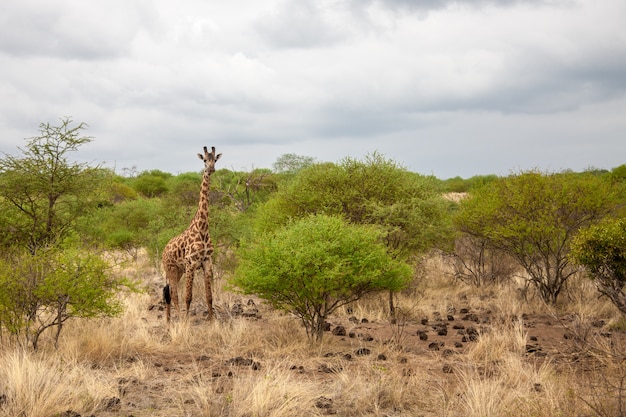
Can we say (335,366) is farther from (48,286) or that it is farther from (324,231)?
(48,286)

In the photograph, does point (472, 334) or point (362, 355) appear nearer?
point (362, 355)

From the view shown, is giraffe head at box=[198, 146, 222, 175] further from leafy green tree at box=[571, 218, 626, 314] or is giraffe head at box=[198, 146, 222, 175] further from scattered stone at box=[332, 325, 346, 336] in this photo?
leafy green tree at box=[571, 218, 626, 314]

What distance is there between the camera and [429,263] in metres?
24.9

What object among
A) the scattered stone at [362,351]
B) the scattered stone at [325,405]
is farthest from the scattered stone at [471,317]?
the scattered stone at [325,405]

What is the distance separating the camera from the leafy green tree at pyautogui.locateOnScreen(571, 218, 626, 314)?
38.5ft

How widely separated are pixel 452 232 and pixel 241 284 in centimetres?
905

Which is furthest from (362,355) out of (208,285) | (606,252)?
(606,252)

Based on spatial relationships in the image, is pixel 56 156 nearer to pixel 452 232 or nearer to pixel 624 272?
pixel 452 232

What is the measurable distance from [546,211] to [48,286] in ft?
38.5

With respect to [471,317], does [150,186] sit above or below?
above

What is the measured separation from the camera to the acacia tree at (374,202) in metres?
15.5

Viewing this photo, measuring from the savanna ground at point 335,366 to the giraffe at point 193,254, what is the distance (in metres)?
0.78

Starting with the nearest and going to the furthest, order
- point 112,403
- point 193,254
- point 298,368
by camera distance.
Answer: point 112,403
point 298,368
point 193,254

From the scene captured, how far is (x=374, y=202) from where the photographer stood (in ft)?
51.5
